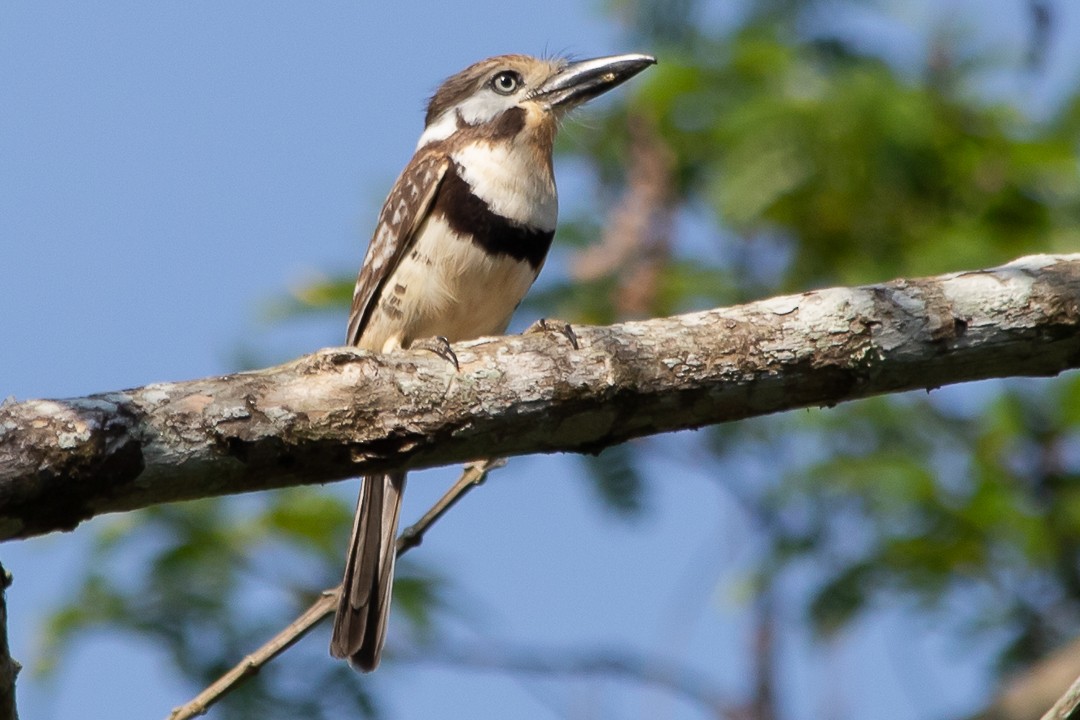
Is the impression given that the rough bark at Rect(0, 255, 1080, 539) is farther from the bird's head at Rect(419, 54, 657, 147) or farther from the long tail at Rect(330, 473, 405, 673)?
the bird's head at Rect(419, 54, 657, 147)

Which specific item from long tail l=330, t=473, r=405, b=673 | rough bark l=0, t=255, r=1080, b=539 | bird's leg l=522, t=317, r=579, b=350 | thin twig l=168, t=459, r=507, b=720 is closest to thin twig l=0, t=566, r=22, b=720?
rough bark l=0, t=255, r=1080, b=539

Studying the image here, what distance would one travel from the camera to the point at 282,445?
103 inches

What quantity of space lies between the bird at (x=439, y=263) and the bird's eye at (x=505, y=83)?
22 centimetres

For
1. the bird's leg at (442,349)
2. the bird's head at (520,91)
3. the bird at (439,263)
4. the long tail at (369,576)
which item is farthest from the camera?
the bird's head at (520,91)

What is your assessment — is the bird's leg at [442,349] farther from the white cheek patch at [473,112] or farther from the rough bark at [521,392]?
the white cheek patch at [473,112]

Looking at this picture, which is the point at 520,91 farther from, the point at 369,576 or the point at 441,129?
the point at 369,576

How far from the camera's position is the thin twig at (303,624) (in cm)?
265

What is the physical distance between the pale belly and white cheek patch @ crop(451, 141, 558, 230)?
15 cm

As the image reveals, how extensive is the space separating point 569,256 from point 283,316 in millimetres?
1162

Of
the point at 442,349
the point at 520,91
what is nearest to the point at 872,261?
the point at 520,91

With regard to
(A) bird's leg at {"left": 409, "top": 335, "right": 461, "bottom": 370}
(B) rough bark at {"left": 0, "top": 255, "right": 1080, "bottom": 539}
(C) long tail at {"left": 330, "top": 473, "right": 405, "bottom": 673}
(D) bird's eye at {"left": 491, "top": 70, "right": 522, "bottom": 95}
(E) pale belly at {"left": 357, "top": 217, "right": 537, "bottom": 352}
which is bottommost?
(C) long tail at {"left": 330, "top": 473, "right": 405, "bottom": 673}

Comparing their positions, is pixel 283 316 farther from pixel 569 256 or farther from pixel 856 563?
pixel 856 563

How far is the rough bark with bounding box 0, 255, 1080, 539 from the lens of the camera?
2471mm

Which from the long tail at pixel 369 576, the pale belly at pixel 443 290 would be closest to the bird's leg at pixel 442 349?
the long tail at pixel 369 576
